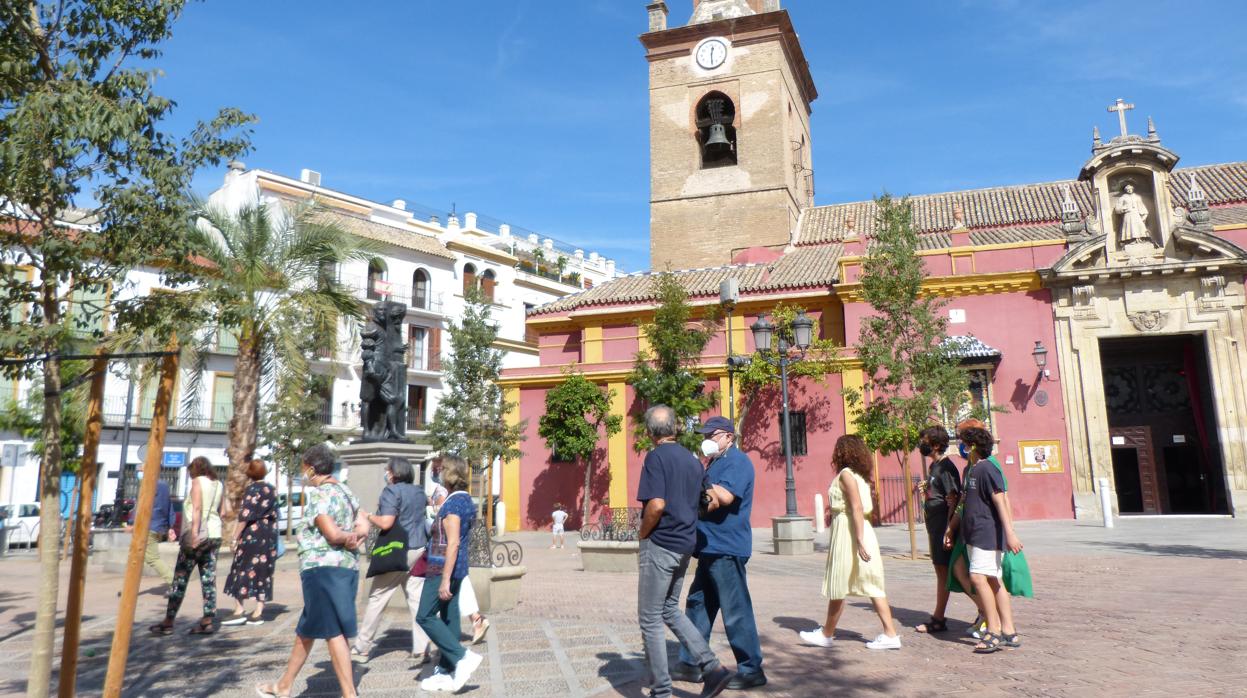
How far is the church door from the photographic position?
888 inches

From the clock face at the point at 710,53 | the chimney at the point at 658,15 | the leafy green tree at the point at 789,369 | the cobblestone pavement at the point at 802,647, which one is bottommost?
the cobblestone pavement at the point at 802,647

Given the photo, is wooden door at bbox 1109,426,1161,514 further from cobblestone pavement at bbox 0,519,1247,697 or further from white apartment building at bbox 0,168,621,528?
white apartment building at bbox 0,168,621,528

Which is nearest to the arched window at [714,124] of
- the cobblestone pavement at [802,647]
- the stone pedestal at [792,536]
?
the stone pedestal at [792,536]

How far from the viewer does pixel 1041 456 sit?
21.8m

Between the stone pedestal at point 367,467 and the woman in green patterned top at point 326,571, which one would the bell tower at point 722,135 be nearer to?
the stone pedestal at point 367,467

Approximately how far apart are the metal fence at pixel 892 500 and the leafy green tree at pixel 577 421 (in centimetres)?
768

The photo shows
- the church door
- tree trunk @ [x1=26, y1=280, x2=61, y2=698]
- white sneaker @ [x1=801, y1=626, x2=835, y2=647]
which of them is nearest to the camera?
tree trunk @ [x1=26, y1=280, x2=61, y2=698]

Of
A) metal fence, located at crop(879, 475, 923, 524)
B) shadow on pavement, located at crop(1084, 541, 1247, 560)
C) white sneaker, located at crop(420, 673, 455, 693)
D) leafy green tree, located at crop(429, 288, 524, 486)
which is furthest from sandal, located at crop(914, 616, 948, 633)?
leafy green tree, located at crop(429, 288, 524, 486)

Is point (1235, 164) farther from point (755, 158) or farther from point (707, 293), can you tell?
point (707, 293)

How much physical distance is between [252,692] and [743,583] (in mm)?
3131

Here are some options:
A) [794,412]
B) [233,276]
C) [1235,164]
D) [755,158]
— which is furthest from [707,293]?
[1235,164]

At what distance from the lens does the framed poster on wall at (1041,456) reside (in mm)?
21688

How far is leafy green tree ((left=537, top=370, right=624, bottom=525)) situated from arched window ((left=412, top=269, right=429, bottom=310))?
1451 cm

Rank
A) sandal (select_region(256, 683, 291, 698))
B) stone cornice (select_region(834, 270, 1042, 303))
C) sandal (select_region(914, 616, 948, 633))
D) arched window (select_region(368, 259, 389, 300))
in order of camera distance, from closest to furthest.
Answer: sandal (select_region(256, 683, 291, 698)) < sandal (select_region(914, 616, 948, 633)) < stone cornice (select_region(834, 270, 1042, 303)) < arched window (select_region(368, 259, 389, 300))
